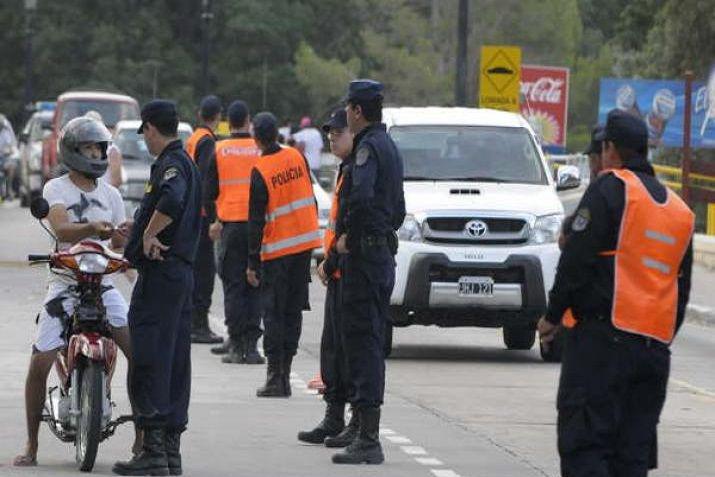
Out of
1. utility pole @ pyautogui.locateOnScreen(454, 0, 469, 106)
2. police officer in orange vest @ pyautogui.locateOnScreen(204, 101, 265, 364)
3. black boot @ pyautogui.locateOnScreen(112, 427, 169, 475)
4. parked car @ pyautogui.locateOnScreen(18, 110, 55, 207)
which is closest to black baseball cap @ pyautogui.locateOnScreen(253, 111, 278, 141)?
police officer in orange vest @ pyautogui.locateOnScreen(204, 101, 265, 364)

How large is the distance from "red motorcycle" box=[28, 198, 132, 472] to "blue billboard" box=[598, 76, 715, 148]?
2764cm

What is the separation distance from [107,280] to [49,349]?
0.46 metres

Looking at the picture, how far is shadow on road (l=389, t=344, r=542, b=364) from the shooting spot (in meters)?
18.4

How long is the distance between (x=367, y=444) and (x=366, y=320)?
0.65 metres

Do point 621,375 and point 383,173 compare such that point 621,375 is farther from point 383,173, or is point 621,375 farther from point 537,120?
point 537,120

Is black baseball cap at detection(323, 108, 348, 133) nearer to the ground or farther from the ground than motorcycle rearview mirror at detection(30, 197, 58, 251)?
farther from the ground

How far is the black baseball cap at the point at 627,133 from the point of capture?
8688 millimetres

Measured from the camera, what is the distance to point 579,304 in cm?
862

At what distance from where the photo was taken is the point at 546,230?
17.8 meters

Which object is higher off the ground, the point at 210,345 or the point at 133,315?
the point at 133,315

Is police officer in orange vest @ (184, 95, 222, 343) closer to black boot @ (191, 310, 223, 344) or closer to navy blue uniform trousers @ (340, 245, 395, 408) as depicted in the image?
black boot @ (191, 310, 223, 344)

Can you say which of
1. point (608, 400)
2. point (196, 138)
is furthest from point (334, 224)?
point (196, 138)

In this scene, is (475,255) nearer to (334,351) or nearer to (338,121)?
(338,121)

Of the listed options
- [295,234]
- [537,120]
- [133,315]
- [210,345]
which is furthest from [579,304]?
[537,120]
